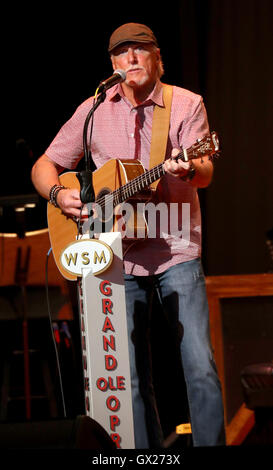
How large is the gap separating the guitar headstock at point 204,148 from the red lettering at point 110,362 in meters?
0.81

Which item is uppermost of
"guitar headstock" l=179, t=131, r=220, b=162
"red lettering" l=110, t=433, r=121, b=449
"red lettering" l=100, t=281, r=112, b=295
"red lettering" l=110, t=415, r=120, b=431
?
"guitar headstock" l=179, t=131, r=220, b=162

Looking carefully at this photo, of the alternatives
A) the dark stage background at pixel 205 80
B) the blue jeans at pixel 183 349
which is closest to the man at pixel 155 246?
the blue jeans at pixel 183 349

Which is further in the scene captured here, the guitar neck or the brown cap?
the brown cap

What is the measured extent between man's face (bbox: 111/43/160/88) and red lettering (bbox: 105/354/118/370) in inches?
45.8

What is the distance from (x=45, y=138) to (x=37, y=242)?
0.86 meters

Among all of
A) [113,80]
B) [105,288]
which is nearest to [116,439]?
[105,288]

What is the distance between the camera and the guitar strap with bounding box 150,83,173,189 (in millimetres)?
2842

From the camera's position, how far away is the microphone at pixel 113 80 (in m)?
2.66

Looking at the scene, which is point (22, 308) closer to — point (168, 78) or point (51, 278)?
point (51, 278)

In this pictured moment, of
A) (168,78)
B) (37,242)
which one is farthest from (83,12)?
(37,242)

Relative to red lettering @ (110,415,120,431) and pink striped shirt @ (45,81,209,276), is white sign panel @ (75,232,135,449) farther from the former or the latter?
pink striped shirt @ (45,81,209,276)

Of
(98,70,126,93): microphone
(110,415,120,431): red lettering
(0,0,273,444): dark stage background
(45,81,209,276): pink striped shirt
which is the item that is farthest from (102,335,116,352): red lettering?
(0,0,273,444): dark stage background

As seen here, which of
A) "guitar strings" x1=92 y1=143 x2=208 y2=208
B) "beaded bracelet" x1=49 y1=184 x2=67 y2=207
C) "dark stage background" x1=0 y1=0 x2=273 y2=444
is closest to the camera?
"guitar strings" x1=92 y1=143 x2=208 y2=208

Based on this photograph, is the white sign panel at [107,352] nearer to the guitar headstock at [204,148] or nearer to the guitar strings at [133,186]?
the guitar strings at [133,186]
